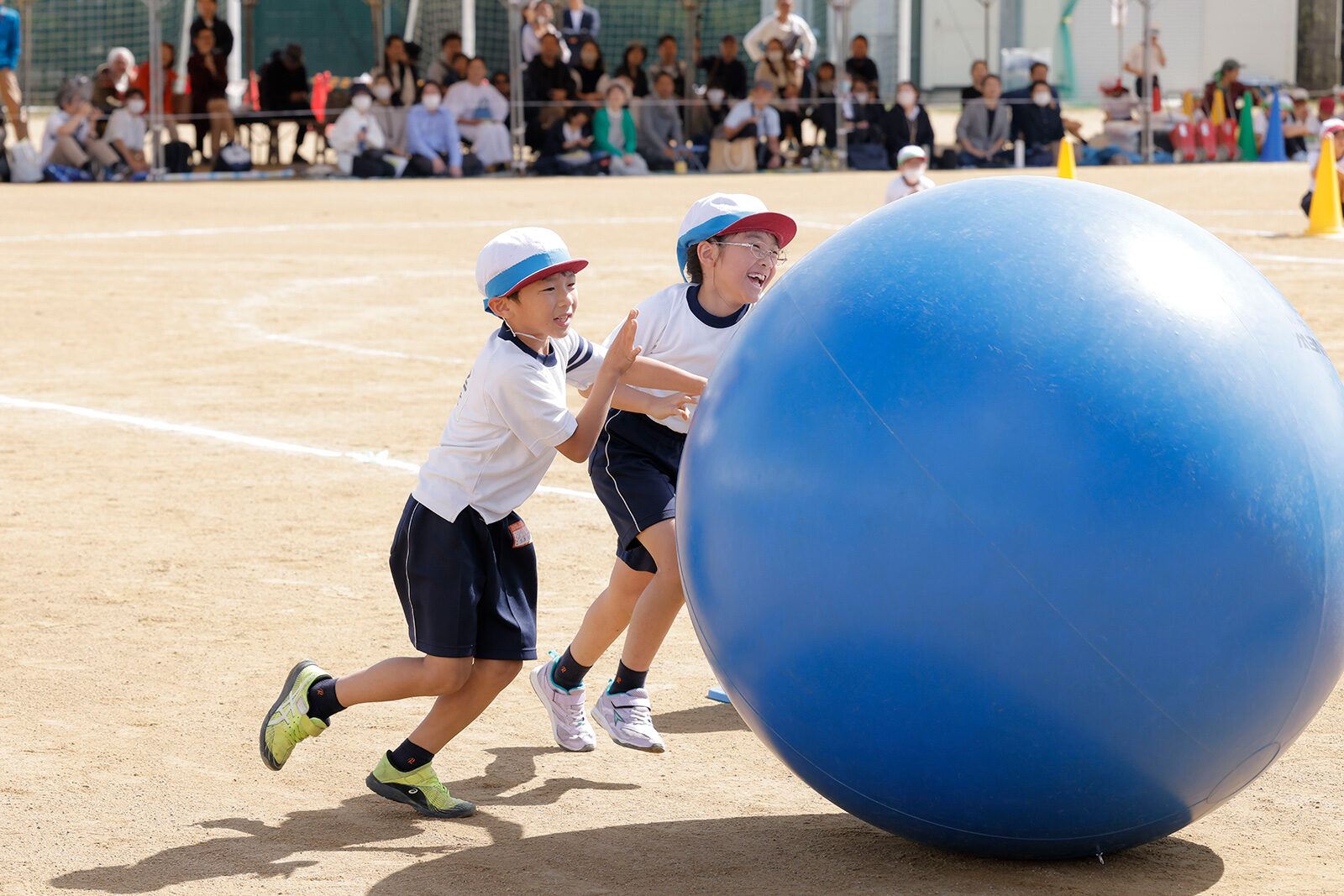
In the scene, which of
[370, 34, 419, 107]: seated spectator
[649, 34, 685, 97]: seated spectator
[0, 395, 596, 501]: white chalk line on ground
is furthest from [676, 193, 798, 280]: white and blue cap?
[649, 34, 685, 97]: seated spectator

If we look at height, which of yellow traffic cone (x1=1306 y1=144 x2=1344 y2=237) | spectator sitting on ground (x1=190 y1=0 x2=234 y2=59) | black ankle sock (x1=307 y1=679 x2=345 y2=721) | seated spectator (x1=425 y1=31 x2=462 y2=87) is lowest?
black ankle sock (x1=307 y1=679 x2=345 y2=721)

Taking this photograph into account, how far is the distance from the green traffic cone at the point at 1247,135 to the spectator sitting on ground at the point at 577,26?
11.4 m

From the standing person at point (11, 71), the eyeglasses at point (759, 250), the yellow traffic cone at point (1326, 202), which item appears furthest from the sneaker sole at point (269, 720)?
the standing person at point (11, 71)

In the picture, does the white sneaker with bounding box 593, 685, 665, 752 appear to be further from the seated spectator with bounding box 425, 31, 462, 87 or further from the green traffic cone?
the green traffic cone

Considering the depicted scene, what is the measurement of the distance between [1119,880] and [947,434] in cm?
127

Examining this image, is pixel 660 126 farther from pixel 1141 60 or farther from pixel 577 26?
pixel 1141 60

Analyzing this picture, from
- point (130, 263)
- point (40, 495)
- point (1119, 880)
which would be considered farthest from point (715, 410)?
point (130, 263)

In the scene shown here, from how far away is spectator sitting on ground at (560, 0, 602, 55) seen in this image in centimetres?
2923

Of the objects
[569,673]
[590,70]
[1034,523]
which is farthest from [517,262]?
[590,70]

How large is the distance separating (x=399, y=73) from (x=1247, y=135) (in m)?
14.6

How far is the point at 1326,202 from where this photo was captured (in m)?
18.0

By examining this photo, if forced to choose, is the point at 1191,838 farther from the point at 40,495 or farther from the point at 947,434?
the point at 40,495

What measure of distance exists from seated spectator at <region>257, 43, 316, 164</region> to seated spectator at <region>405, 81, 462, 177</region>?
77.5 inches

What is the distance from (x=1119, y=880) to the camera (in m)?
4.16
